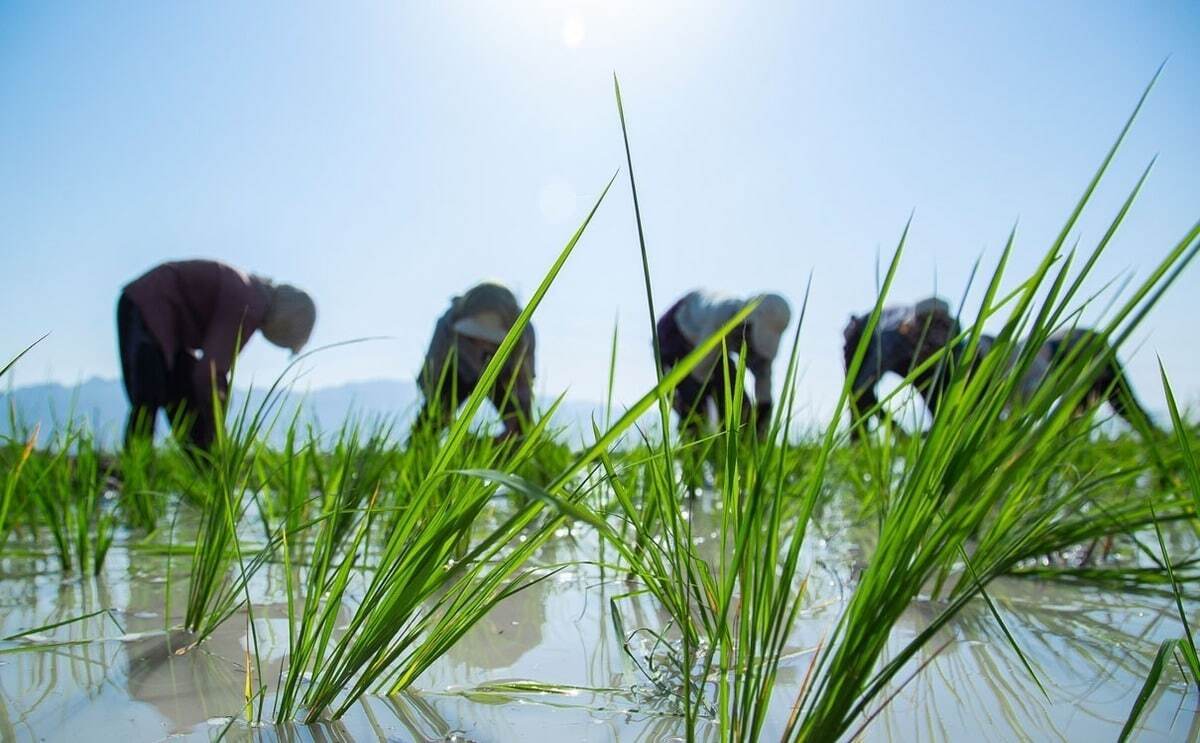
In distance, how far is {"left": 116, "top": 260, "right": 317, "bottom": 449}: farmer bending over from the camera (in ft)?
11.3

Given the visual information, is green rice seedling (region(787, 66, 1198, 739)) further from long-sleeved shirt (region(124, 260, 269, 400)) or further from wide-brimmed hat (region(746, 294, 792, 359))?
wide-brimmed hat (region(746, 294, 792, 359))

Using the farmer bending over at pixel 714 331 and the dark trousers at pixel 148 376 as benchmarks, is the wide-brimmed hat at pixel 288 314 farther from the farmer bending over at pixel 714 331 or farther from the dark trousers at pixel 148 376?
the farmer bending over at pixel 714 331

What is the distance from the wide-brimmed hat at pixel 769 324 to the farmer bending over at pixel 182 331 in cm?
255

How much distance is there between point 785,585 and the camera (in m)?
0.53

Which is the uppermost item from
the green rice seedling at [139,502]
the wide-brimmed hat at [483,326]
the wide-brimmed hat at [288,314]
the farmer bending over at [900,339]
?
the wide-brimmed hat at [288,314]

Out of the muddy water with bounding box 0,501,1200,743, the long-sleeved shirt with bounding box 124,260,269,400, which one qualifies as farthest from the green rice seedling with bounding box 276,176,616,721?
the long-sleeved shirt with bounding box 124,260,269,400

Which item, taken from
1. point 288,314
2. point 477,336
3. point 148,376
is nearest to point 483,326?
point 477,336

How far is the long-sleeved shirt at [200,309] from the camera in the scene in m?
3.43

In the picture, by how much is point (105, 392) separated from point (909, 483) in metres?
54.0

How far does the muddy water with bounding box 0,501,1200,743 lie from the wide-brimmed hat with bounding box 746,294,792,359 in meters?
3.15

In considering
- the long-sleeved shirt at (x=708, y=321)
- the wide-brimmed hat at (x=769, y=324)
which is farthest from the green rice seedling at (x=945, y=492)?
the wide-brimmed hat at (x=769, y=324)

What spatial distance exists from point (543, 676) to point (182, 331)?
347cm

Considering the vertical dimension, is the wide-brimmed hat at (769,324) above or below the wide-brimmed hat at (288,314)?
below

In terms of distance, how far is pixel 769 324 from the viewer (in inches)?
171
